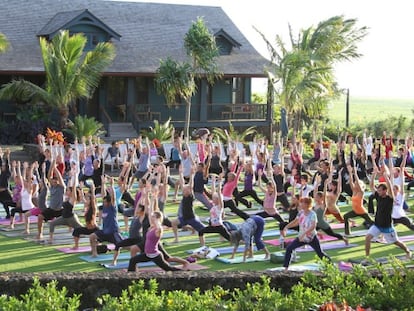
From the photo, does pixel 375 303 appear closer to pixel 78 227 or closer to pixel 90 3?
pixel 78 227

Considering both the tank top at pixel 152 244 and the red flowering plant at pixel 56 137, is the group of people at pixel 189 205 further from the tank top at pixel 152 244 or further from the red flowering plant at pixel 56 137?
the red flowering plant at pixel 56 137

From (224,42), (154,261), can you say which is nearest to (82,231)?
(154,261)

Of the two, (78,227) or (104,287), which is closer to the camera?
(104,287)

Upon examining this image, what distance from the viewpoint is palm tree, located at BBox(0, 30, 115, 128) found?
33.0 metres

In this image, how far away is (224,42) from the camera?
42125 mm

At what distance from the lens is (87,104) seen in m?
38.3

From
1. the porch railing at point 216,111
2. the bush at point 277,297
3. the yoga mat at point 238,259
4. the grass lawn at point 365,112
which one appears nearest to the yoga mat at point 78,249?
the yoga mat at point 238,259

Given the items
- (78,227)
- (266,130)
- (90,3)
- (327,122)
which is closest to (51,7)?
(90,3)

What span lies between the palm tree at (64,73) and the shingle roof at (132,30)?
1805 mm

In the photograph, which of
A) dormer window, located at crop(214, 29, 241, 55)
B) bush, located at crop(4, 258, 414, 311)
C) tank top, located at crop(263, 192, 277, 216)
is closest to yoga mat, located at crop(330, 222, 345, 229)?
tank top, located at crop(263, 192, 277, 216)

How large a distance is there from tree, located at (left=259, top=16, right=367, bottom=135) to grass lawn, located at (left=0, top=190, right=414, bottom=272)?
18855mm

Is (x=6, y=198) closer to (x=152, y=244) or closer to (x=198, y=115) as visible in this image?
(x=152, y=244)

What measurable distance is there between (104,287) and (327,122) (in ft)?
127

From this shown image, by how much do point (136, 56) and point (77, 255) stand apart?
77.7 ft
